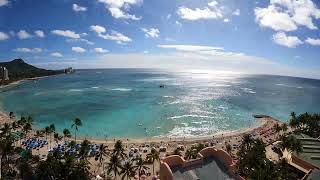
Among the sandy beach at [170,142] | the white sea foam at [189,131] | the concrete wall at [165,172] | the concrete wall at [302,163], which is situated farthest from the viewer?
the white sea foam at [189,131]

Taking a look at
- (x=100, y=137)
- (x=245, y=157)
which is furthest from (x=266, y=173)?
(x=100, y=137)

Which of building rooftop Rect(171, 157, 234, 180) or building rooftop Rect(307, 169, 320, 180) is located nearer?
building rooftop Rect(171, 157, 234, 180)

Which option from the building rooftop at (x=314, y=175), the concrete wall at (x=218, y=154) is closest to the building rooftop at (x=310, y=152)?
the building rooftop at (x=314, y=175)

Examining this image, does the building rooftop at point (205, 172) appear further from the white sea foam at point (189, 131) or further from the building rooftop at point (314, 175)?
the white sea foam at point (189, 131)

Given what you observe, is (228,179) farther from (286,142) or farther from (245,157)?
(286,142)

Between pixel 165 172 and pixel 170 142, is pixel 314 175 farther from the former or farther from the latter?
pixel 170 142

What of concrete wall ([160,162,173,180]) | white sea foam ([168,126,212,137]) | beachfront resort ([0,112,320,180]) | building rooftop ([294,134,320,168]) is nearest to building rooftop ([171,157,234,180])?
beachfront resort ([0,112,320,180])

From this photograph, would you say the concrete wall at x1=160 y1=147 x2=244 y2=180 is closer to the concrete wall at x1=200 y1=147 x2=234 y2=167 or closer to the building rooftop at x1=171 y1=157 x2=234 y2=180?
the concrete wall at x1=200 y1=147 x2=234 y2=167

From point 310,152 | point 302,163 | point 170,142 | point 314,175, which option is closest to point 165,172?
point 314,175
